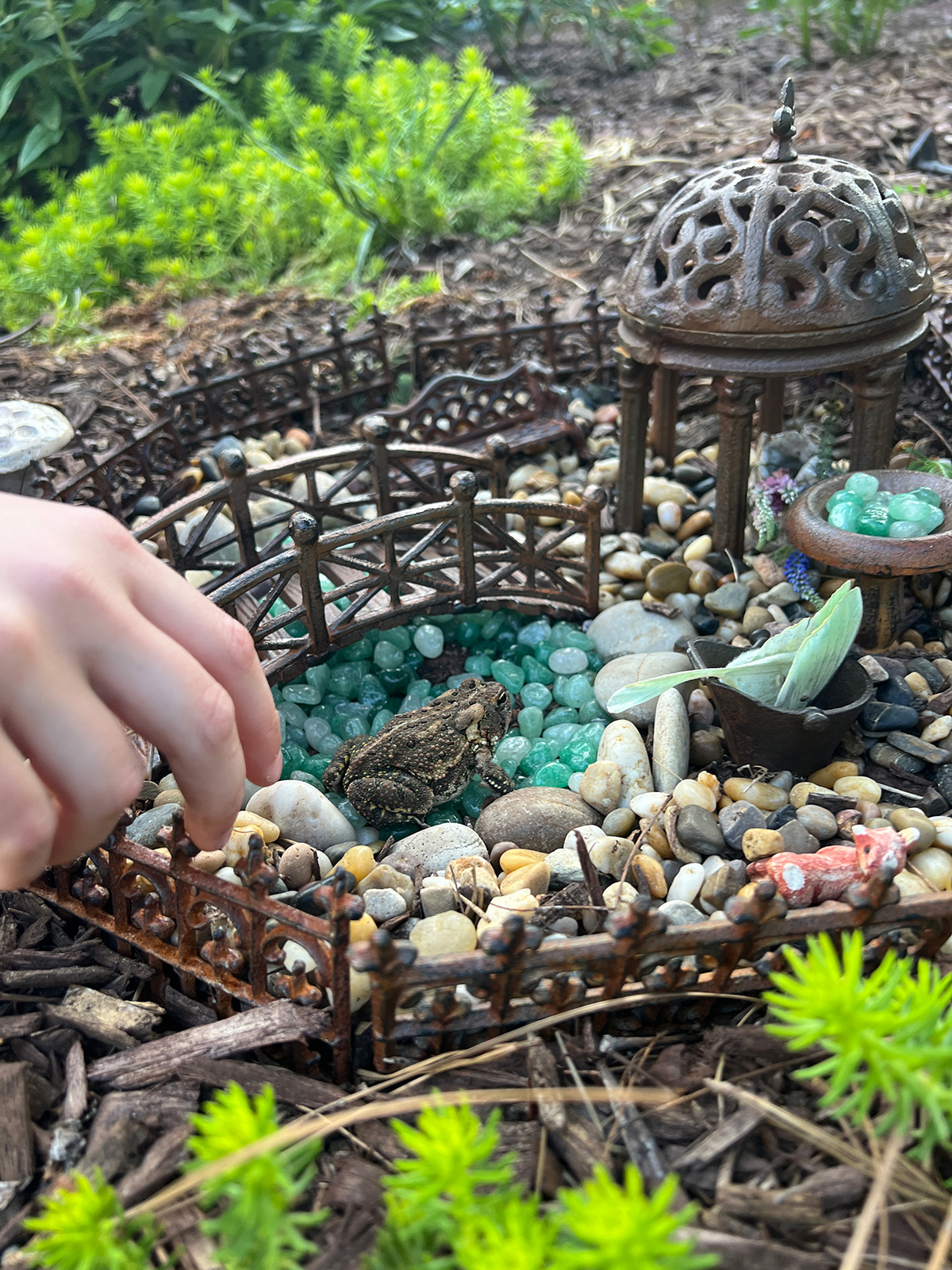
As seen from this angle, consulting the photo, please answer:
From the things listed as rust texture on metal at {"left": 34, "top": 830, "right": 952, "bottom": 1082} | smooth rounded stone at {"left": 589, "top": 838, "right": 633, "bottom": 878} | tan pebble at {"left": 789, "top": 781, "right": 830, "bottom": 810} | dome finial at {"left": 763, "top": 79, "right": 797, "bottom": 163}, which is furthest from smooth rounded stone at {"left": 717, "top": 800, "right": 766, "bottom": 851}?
dome finial at {"left": 763, "top": 79, "right": 797, "bottom": 163}

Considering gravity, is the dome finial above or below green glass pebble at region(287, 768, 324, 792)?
above

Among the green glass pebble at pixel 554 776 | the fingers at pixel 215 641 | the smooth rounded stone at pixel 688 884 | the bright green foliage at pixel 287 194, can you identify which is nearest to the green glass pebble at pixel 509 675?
the green glass pebble at pixel 554 776

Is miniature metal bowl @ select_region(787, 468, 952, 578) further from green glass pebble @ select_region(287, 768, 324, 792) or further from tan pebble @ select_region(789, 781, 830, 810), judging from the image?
green glass pebble @ select_region(287, 768, 324, 792)

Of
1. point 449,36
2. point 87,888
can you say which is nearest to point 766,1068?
point 87,888

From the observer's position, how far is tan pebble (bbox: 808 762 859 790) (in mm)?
3012

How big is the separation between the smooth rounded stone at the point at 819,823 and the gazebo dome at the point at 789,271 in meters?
1.59

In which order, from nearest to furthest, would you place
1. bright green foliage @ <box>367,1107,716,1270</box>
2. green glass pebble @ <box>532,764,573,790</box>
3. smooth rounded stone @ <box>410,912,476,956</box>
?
bright green foliage @ <box>367,1107,716,1270</box> < smooth rounded stone @ <box>410,912,476,956</box> < green glass pebble @ <box>532,764,573,790</box>

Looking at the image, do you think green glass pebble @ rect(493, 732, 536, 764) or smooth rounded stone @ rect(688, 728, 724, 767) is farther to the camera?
green glass pebble @ rect(493, 732, 536, 764)

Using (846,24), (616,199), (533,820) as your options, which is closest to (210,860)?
(533,820)

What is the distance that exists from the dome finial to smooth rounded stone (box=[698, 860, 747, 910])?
8.58 feet

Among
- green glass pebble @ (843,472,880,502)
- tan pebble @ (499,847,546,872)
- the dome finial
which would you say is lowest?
tan pebble @ (499,847,546,872)

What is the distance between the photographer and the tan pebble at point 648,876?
2.57 m

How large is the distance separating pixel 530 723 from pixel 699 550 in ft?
3.72

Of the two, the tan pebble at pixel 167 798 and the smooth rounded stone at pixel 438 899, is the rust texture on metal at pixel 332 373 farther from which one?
the smooth rounded stone at pixel 438 899
